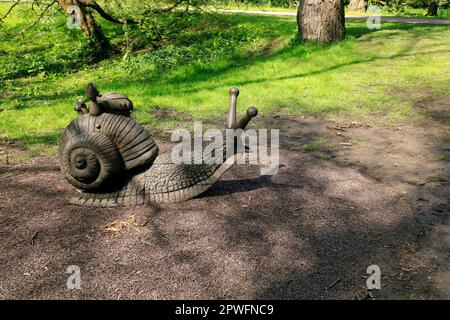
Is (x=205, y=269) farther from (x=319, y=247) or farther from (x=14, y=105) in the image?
(x=14, y=105)

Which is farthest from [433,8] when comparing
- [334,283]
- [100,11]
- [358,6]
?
[334,283]

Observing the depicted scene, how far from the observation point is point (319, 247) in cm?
434

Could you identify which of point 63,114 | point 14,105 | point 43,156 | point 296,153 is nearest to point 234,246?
point 296,153

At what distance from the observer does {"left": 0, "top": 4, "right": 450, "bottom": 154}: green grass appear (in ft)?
30.7

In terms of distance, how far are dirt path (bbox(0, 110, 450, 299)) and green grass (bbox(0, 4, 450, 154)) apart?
288 centimetres

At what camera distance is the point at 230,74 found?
39.2ft

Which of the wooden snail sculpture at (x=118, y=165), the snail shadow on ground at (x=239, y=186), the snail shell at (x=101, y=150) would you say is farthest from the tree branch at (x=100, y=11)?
the snail shadow on ground at (x=239, y=186)

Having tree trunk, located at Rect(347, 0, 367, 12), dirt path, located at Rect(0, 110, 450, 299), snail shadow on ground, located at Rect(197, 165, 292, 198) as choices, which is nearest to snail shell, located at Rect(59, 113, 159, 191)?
dirt path, located at Rect(0, 110, 450, 299)

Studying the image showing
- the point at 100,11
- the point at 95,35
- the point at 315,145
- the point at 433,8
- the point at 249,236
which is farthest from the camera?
the point at 433,8

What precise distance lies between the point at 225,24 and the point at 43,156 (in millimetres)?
11281

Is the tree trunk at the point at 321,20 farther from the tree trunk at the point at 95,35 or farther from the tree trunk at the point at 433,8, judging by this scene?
the tree trunk at the point at 433,8

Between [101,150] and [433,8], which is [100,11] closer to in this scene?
[101,150]

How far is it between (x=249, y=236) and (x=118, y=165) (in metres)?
1.82

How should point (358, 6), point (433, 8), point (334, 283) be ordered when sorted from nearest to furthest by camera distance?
point (334, 283), point (433, 8), point (358, 6)
